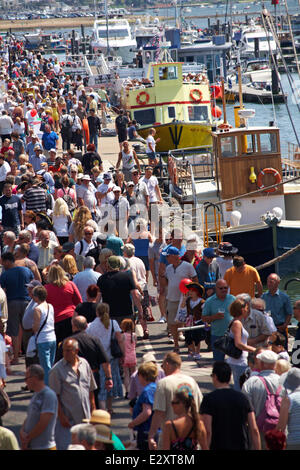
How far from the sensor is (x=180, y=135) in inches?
1202

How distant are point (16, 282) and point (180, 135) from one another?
20.2 meters

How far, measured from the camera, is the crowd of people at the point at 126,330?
720 cm

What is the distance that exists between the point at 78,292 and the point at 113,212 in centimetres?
584

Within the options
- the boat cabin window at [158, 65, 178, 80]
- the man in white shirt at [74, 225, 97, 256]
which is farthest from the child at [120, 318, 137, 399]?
the boat cabin window at [158, 65, 178, 80]

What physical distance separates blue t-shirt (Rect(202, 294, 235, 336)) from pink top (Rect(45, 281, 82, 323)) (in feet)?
5.10

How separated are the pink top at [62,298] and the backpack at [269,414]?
3.03 m

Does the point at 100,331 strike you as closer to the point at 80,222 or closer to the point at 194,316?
the point at 194,316

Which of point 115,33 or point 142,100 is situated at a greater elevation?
point 115,33

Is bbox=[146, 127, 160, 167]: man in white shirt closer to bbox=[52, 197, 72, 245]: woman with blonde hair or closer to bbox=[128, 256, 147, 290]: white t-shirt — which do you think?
bbox=[52, 197, 72, 245]: woman with blonde hair

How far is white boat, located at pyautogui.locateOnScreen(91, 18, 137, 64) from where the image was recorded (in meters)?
76.8

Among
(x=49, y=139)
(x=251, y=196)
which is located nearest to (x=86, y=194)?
(x=251, y=196)

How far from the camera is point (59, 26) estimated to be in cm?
18325

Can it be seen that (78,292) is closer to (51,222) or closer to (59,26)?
(51,222)

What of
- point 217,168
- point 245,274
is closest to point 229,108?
point 217,168
